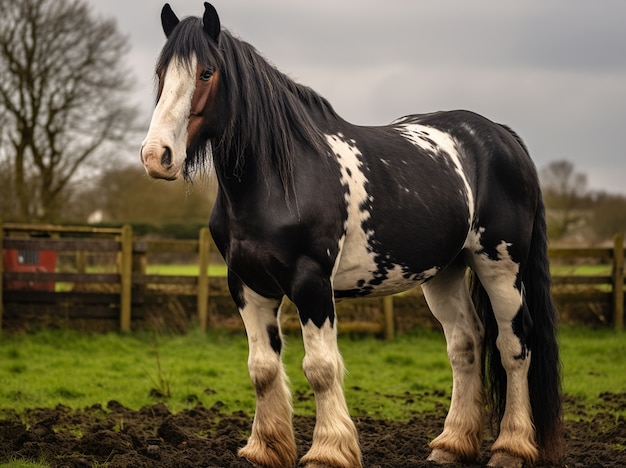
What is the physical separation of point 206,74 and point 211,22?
10.2 inches

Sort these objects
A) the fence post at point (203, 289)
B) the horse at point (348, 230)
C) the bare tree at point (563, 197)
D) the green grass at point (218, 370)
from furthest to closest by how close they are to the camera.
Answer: the bare tree at point (563, 197) < the fence post at point (203, 289) < the green grass at point (218, 370) < the horse at point (348, 230)

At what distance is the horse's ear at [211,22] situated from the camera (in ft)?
12.7

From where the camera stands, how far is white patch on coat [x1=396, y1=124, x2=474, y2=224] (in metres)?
4.89

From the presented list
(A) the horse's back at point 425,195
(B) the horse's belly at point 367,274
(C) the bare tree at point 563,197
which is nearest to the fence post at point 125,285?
(A) the horse's back at point 425,195

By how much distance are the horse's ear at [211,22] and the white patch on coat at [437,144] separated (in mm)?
1493

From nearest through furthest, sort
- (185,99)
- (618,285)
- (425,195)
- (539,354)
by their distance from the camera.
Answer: (185,99) < (425,195) < (539,354) < (618,285)

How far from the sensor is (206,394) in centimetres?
771

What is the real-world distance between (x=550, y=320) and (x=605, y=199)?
36542 millimetres

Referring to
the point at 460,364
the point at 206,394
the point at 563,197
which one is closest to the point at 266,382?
the point at 460,364

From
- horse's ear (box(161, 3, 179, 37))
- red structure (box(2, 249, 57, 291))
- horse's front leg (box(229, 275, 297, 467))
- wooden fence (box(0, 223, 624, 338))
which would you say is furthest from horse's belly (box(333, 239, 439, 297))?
red structure (box(2, 249, 57, 291))

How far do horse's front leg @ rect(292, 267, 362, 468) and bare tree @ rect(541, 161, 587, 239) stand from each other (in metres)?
31.5

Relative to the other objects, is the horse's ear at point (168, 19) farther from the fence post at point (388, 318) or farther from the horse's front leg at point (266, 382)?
the fence post at point (388, 318)

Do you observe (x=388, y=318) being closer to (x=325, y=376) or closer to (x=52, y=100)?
(x=325, y=376)

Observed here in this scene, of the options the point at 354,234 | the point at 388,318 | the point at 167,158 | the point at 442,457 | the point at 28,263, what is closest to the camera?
the point at 167,158
